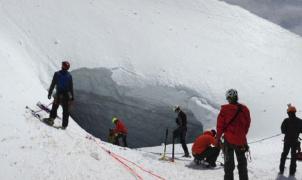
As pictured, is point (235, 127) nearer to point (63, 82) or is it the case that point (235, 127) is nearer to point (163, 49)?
point (63, 82)

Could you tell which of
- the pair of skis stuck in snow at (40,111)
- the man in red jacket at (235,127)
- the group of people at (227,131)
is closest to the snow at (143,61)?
the pair of skis stuck in snow at (40,111)

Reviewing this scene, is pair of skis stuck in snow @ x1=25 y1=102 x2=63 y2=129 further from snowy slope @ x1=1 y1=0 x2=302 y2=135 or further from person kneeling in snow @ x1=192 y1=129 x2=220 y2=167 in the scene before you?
person kneeling in snow @ x1=192 y1=129 x2=220 y2=167

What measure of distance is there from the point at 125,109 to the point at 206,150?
6336mm

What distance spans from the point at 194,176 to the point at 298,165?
10.5ft

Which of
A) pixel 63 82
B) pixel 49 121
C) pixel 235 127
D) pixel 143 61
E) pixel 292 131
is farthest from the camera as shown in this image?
pixel 143 61

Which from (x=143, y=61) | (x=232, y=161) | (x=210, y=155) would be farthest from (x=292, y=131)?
(x=143, y=61)

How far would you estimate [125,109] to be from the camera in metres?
16.7

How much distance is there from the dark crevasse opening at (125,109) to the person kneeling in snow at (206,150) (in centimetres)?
429

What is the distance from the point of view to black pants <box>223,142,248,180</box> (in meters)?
7.37

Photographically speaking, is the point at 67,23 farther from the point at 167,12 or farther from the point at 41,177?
the point at 41,177

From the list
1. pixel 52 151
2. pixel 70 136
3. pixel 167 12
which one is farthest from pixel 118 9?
pixel 52 151

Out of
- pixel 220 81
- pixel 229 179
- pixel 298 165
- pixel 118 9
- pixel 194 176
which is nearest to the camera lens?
pixel 229 179

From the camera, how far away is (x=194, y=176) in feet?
31.4

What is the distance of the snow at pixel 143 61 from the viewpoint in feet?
27.2
